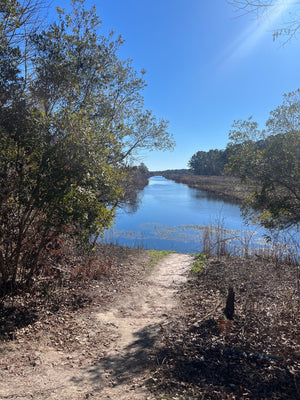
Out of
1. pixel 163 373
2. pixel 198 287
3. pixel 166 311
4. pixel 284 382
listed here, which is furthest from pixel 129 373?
pixel 198 287

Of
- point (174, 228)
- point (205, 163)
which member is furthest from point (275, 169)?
point (205, 163)

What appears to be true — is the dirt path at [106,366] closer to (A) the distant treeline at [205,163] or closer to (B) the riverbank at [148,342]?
(B) the riverbank at [148,342]

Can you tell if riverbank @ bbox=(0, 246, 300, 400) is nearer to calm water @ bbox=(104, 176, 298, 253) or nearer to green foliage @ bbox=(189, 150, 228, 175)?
calm water @ bbox=(104, 176, 298, 253)

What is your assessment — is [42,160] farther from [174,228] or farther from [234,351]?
[174,228]

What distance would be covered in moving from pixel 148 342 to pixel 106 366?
95cm

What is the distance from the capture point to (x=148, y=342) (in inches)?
190

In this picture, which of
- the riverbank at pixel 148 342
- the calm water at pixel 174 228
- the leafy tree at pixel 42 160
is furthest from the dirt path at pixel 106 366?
the calm water at pixel 174 228

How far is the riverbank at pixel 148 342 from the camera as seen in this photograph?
3.51 m

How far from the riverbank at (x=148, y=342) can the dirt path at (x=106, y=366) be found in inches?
0.5

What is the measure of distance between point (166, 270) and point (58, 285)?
449cm

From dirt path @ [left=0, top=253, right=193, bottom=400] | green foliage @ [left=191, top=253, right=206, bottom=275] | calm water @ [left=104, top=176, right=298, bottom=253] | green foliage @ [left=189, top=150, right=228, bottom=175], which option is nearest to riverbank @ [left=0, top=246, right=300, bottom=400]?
dirt path @ [left=0, top=253, right=193, bottom=400]

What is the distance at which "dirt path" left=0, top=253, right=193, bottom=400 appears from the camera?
3.42 m

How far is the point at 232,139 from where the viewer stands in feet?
23.7

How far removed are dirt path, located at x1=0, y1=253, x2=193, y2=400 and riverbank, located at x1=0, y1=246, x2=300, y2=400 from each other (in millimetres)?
14
